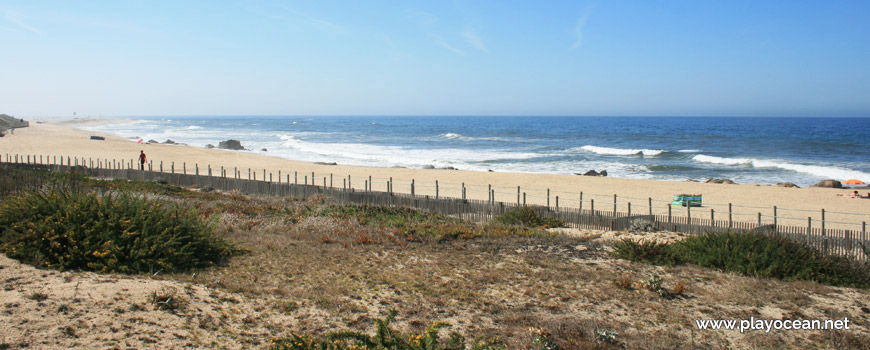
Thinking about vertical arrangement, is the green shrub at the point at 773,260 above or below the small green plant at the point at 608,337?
above

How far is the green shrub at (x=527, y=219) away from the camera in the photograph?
1584cm

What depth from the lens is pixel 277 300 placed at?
7496 mm

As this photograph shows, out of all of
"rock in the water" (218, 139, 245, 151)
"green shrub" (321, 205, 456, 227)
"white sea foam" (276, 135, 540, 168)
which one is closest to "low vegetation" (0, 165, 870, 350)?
"green shrub" (321, 205, 456, 227)

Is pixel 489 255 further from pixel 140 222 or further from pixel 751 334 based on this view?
pixel 140 222

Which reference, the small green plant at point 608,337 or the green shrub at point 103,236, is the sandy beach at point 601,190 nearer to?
the small green plant at point 608,337

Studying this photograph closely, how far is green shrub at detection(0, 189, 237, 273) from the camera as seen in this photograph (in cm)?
801

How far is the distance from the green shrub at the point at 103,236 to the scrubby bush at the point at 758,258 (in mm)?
8091

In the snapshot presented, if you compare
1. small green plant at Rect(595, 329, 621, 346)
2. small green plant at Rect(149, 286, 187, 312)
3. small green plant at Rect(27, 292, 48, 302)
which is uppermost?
small green plant at Rect(27, 292, 48, 302)

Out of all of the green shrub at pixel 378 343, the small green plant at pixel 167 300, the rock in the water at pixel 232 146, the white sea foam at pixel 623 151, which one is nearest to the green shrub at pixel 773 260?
the green shrub at pixel 378 343

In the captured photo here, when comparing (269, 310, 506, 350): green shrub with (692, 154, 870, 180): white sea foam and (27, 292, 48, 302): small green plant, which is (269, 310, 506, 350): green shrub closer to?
(27, 292, 48, 302): small green plant

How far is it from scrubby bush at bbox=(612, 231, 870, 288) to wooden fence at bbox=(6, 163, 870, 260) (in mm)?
970

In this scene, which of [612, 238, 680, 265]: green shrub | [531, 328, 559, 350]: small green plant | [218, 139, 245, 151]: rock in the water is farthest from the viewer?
[218, 139, 245, 151]: rock in the water

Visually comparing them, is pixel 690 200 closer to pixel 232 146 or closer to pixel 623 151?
pixel 623 151

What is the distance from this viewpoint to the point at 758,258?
32.1 ft
